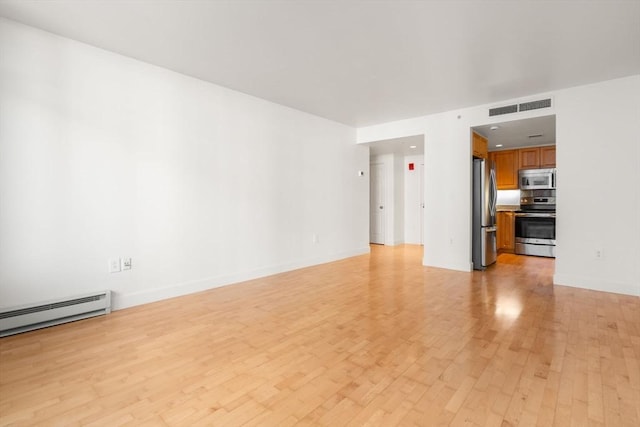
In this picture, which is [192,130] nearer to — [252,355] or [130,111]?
[130,111]

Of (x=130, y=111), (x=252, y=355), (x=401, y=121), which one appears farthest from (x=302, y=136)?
(x=252, y=355)

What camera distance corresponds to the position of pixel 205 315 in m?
3.11

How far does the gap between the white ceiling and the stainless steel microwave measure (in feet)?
9.76

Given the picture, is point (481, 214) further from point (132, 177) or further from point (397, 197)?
point (132, 177)

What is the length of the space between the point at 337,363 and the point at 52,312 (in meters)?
2.67

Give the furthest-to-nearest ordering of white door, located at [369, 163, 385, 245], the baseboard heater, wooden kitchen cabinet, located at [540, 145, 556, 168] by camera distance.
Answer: white door, located at [369, 163, 385, 245] < wooden kitchen cabinet, located at [540, 145, 556, 168] < the baseboard heater

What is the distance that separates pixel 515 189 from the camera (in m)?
6.99

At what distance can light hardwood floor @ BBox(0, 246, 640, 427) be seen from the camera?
1.65 m

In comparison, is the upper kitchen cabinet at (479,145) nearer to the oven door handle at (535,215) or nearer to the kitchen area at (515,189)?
the kitchen area at (515,189)

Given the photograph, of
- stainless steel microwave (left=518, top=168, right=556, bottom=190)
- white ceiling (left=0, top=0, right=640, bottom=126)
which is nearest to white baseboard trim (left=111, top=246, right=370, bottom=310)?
white ceiling (left=0, top=0, right=640, bottom=126)

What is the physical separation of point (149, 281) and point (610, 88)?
6.15 metres

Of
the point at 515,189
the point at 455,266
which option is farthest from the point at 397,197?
the point at 455,266

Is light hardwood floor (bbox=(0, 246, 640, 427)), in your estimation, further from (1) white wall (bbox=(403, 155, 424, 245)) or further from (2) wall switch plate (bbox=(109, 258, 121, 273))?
(1) white wall (bbox=(403, 155, 424, 245))

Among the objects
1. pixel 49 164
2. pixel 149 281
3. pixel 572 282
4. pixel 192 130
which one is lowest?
pixel 572 282
